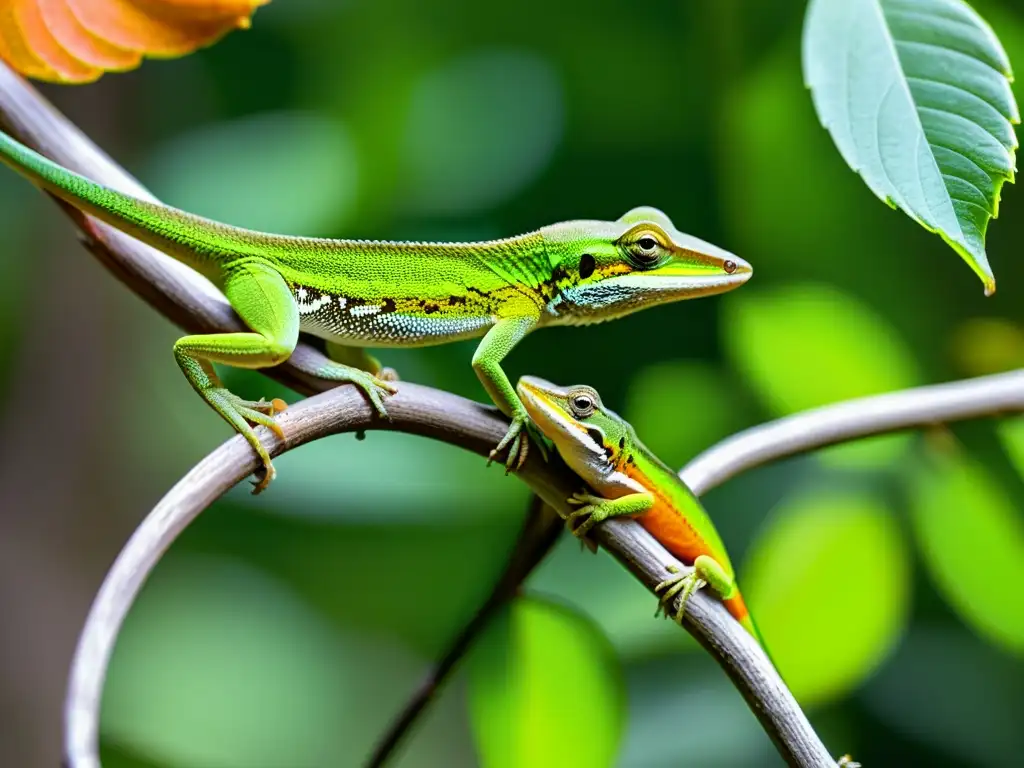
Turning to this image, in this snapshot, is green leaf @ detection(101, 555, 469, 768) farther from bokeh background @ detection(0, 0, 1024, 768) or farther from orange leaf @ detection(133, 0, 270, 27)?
orange leaf @ detection(133, 0, 270, 27)

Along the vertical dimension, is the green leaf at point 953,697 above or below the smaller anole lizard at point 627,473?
below

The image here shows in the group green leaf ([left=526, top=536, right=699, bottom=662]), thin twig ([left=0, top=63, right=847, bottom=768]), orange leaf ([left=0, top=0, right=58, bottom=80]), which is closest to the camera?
thin twig ([left=0, top=63, right=847, bottom=768])

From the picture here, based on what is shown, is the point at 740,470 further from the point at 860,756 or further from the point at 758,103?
the point at 860,756

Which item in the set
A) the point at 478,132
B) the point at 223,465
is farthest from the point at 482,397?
the point at 223,465

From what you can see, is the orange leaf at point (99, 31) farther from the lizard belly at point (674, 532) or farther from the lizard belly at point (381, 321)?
the lizard belly at point (674, 532)

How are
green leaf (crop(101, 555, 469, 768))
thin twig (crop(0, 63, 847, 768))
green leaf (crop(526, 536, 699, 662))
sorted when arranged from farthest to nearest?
green leaf (crop(101, 555, 469, 768)) < green leaf (crop(526, 536, 699, 662)) < thin twig (crop(0, 63, 847, 768))

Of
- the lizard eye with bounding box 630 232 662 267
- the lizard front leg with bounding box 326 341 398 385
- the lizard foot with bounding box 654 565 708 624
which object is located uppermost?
the lizard eye with bounding box 630 232 662 267

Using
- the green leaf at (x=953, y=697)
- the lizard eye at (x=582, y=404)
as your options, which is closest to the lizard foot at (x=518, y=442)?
the lizard eye at (x=582, y=404)

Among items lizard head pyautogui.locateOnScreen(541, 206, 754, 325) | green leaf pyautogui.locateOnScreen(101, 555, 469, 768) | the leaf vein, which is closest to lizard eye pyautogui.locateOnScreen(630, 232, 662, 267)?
lizard head pyautogui.locateOnScreen(541, 206, 754, 325)
